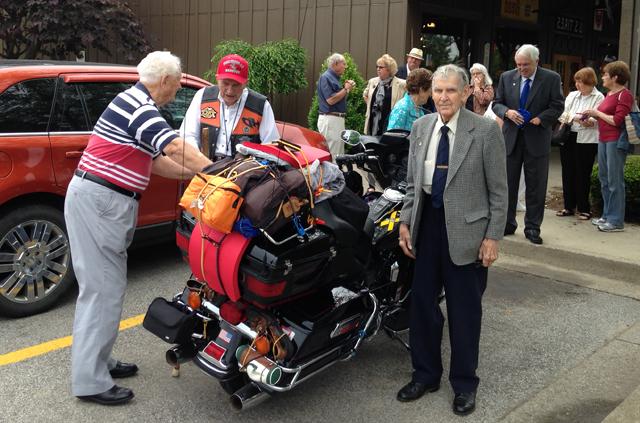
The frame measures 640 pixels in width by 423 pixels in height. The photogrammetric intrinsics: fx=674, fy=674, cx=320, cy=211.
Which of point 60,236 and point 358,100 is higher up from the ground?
point 358,100

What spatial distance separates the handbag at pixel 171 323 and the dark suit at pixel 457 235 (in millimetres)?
1292

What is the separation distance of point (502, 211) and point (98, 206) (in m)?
2.16

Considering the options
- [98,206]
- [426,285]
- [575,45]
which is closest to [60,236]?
[98,206]

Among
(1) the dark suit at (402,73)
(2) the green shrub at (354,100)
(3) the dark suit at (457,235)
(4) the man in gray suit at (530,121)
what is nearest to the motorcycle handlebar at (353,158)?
(3) the dark suit at (457,235)

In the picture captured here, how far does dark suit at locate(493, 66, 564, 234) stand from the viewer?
266 inches

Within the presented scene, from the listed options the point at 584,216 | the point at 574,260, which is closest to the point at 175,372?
the point at 574,260

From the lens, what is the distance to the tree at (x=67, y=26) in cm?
1307

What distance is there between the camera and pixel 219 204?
3.09m

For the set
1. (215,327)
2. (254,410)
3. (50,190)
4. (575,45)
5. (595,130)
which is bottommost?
(254,410)

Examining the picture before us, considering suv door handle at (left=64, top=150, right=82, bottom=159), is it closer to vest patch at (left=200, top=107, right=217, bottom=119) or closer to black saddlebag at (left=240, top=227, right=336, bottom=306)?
vest patch at (left=200, top=107, right=217, bottom=119)

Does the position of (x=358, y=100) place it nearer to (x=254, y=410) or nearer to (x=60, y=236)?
(x=60, y=236)

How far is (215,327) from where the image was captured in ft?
12.3

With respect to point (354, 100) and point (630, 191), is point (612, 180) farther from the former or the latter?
point (354, 100)

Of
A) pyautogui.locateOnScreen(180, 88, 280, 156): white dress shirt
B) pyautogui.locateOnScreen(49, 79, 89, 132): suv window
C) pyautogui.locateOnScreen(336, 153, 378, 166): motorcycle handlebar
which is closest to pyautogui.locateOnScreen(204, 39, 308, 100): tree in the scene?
pyautogui.locateOnScreen(49, 79, 89, 132): suv window
